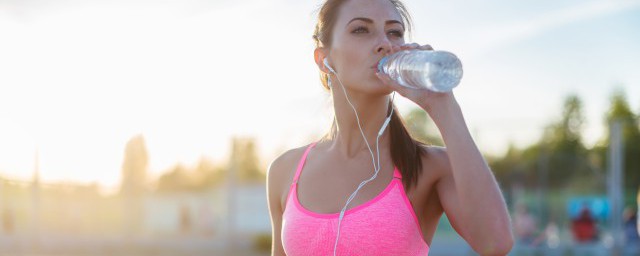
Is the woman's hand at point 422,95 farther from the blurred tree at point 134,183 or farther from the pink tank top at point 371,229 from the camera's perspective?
the blurred tree at point 134,183

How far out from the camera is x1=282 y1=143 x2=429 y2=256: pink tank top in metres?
1.78

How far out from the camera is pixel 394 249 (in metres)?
1.78

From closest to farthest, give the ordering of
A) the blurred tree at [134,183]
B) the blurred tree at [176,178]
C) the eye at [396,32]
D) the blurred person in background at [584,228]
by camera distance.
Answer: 1. the eye at [396,32]
2. the blurred person in background at [584,228]
3. the blurred tree at [134,183]
4. the blurred tree at [176,178]

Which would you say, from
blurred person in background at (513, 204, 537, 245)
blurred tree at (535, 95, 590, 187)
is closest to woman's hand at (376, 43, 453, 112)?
blurred tree at (535, 95, 590, 187)

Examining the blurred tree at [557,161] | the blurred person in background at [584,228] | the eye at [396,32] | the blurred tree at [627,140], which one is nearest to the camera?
the eye at [396,32]

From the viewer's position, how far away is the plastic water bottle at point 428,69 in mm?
1520

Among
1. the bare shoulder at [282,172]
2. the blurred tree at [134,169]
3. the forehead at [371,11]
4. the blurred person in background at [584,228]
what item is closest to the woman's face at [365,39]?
the forehead at [371,11]

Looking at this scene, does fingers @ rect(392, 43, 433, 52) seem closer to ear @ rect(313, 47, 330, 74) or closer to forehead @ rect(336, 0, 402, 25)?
forehead @ rect(336, 0, 402, 25)

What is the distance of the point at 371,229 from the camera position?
1.80 meters

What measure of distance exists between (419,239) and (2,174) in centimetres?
1468

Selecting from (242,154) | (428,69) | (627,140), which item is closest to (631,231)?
(242,154)

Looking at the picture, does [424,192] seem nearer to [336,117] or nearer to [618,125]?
[336,117]

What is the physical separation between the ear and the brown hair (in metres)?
0.02

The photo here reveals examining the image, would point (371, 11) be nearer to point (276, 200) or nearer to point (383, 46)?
point (383, 46)
